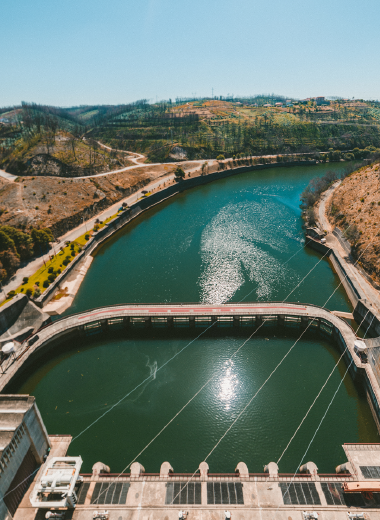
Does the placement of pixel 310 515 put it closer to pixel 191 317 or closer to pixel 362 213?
pixel 191 317

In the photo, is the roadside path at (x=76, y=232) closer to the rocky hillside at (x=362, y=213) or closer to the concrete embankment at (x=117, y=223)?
the concrete embankment at (x=117, y=223)

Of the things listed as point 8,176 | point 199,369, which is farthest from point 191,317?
point 8,176

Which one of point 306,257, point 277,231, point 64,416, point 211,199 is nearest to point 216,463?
point 64,416

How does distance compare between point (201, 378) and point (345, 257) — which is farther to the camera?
point (345, 257)

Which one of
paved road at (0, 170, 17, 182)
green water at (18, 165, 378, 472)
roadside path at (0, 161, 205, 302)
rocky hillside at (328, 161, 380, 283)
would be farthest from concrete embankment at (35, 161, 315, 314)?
rocky hillside at (328, 161, 380, 283)

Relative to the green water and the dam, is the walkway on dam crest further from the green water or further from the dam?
the green water

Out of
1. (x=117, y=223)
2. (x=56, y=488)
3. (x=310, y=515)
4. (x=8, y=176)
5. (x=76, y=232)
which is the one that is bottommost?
(x=117, y=223)

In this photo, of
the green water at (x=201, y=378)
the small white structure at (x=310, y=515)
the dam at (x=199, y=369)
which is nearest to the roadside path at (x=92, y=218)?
the green water at (x=201, y=378)
